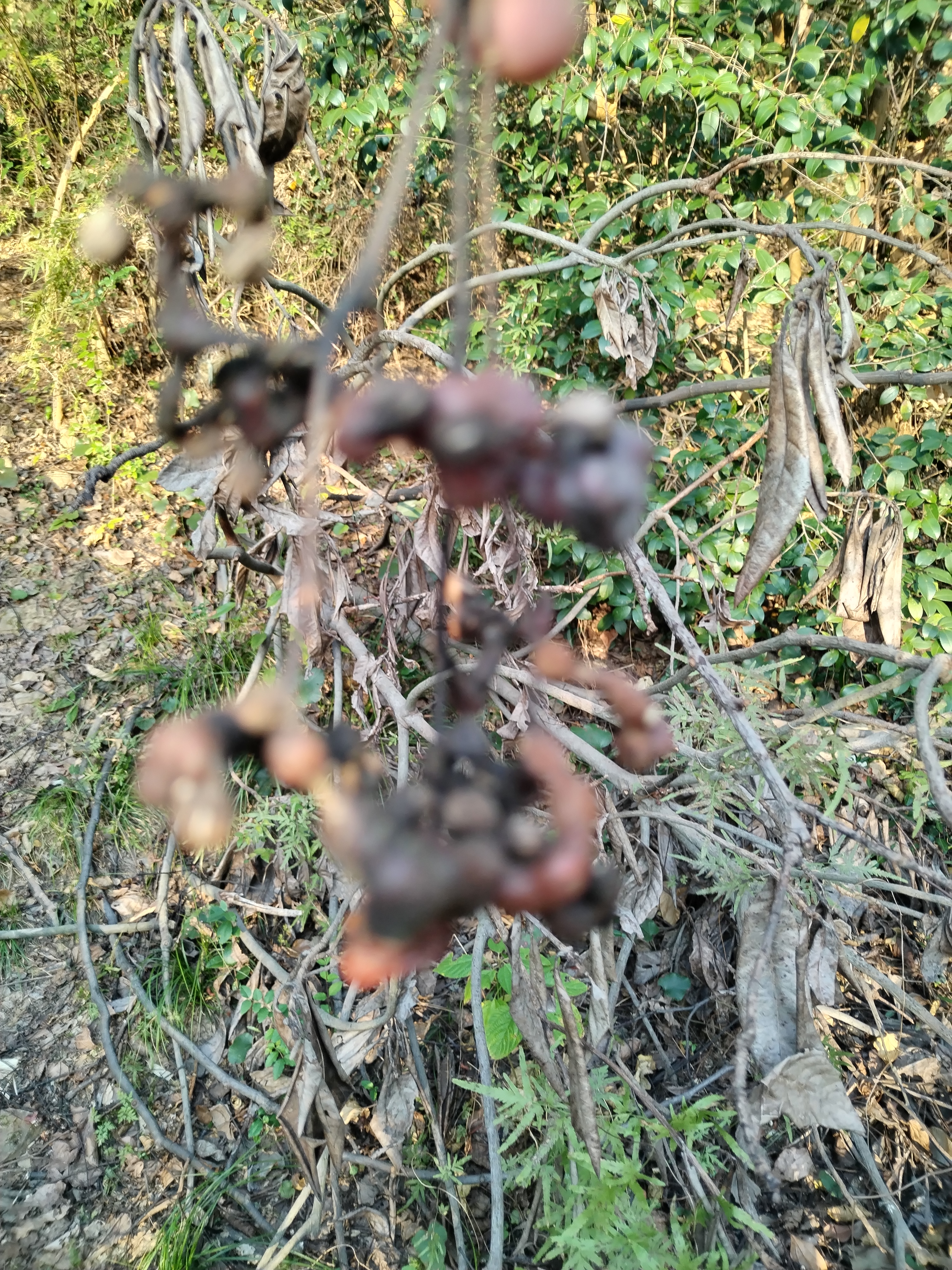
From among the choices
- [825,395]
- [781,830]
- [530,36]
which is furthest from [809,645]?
[530,36]

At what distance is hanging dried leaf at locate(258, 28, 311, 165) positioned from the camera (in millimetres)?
976

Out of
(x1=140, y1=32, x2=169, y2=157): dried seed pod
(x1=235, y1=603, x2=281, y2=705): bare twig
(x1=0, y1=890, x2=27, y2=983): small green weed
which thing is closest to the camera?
(x1=140, y1=32, x2=169, y2=157): dried seed pod

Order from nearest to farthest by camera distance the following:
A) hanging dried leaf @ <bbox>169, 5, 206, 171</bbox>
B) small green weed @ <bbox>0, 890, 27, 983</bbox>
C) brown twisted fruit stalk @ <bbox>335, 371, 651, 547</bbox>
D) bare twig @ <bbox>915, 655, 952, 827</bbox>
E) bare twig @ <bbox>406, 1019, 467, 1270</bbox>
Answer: brown twisted fruit stalk @ <bbox>335, 371, 651, 547</bbox>
bare twig @ <bbox>915, 655, 952, 827</bbox>
hanging dried leaf @ <bbox>169, 5, 206, 171</bbox>
bare twig @ <bbox>406, 1019, 467, 1270</bbox>
small green weed @ <bbox>0, 890, 27, 983</bbox>

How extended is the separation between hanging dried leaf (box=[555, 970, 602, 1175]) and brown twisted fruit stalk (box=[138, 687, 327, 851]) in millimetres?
769

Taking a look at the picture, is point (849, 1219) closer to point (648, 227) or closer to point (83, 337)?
point (648, 227)

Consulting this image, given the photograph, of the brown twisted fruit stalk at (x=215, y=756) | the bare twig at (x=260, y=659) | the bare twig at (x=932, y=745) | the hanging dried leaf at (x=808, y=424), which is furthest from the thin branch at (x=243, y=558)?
the brown twisted fruit stalk at (x=215, y=756)

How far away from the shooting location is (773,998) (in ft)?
3.07

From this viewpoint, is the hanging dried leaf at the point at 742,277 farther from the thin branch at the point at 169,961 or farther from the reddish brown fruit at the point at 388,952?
the thin branch at the point at 169,961

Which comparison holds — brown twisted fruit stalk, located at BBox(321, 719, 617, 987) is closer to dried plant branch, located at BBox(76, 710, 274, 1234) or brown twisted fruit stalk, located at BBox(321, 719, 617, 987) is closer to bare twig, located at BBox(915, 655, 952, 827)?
bare twig, located at BBox(915, 655, 952, 827)

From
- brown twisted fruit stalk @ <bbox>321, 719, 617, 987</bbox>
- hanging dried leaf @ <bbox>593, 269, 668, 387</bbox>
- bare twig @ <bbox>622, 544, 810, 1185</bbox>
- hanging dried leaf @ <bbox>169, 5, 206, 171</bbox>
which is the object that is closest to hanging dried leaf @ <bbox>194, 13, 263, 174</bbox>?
hanging dried leaf @ <bbox>169, 5, 206, 171</bbox>

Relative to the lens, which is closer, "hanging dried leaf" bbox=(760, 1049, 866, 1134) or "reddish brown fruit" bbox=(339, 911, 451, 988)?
"reddish brown fruit" bbox=(339, 911, 451, 988)

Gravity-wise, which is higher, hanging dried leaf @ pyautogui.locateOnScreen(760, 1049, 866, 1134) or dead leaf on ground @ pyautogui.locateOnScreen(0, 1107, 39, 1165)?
hanging dried leaf @ pyautogui.locateOnScreen(760, 1049, 866, 1134)

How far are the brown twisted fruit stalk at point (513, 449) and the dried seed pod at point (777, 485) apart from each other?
72 cm

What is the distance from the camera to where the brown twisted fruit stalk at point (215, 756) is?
300 millimetres
